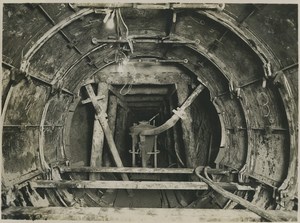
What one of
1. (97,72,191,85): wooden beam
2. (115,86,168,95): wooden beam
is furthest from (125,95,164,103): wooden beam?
(97,72,191,85): wooden beam

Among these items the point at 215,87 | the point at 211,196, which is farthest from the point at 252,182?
the point at 215,87

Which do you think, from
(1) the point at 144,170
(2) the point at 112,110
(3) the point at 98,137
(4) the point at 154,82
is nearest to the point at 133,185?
(1) the point at 144,170

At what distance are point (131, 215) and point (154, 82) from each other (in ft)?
9.50

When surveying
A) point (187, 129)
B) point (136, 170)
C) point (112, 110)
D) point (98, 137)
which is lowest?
point (136, 170)

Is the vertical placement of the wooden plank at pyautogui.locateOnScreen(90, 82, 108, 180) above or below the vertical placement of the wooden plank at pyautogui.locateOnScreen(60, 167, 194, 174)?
above

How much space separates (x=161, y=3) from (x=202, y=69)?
176 cm

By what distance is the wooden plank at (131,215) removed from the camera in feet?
7.16

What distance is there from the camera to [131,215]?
86.9 inches

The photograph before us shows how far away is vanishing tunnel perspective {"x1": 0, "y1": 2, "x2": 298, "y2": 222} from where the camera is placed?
2.41 metres

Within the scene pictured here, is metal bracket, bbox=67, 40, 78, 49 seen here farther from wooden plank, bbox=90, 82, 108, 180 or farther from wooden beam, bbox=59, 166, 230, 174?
wooden beam, bbox=59, 166, 230, 174

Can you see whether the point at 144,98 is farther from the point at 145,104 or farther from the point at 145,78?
the point at 145,78

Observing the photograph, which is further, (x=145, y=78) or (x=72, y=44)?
(x=145, y=78)

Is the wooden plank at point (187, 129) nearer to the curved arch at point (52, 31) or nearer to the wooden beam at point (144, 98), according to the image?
the wooden beam at point (144, 98)

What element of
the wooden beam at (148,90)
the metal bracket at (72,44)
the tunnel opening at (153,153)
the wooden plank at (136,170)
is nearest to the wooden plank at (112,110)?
the tunnel opening at (153,153)
